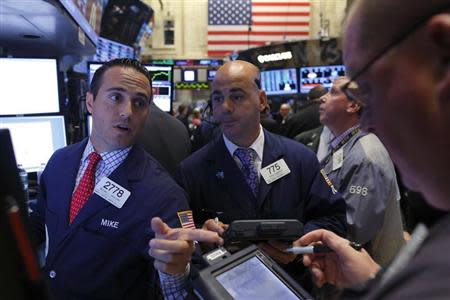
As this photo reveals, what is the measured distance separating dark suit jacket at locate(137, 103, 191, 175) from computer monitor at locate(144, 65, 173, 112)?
4.33ft

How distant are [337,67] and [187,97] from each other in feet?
26.0

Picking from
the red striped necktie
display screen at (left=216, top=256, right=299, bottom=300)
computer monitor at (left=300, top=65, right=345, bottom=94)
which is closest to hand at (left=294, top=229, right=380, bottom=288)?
display screen at (left=216, top=256, right=299, bottom=300)

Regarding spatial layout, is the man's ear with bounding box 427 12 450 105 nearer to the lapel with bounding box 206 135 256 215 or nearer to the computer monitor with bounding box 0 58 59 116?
the lapel with bounding box 206 135 256 215

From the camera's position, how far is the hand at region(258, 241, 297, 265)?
4.87ft

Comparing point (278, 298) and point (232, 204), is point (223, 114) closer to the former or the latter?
point (232, 204)

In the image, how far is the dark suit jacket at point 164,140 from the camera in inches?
103

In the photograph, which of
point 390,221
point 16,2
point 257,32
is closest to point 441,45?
point 390,221

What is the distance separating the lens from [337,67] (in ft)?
29.5

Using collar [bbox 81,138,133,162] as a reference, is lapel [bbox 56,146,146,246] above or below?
below

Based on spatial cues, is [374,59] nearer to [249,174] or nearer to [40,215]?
[249,174]

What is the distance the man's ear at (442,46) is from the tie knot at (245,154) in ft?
4.76

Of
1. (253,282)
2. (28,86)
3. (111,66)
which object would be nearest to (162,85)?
(28,86)

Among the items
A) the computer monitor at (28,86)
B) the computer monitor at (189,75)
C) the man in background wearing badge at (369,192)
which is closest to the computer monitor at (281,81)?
the computer monitor at (189,75)

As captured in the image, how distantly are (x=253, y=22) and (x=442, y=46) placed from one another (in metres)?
14.7
